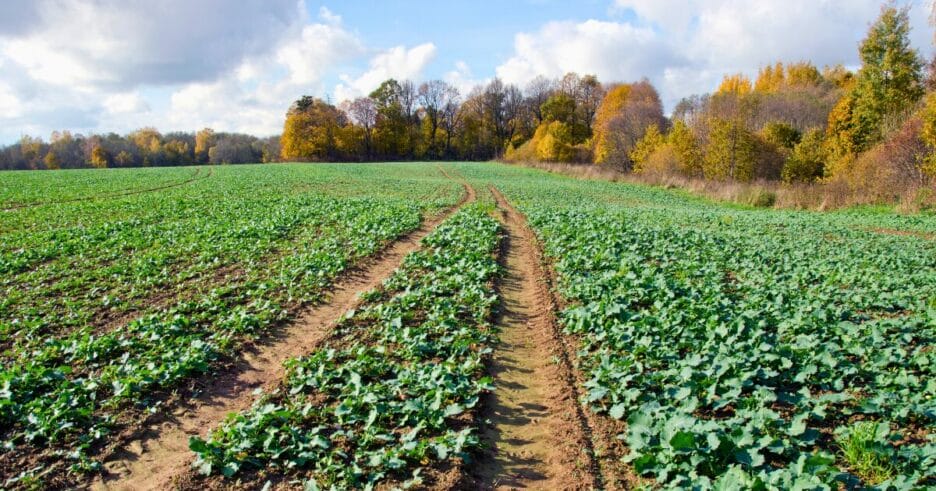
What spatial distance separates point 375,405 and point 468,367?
175 cm

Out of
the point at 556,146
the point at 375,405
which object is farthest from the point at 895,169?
the point at 556,146

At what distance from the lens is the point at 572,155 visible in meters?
80.1

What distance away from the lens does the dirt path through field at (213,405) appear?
5.83 meters

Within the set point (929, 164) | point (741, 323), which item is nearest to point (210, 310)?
point (741, 323)

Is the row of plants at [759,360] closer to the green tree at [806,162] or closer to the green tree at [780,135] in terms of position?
the green tree at [806,162]

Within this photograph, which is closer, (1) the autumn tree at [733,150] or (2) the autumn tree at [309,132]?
(1) the autumn tree at [733,150]

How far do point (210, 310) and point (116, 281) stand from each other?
426cm

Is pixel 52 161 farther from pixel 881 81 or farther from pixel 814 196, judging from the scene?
pixel 881 81

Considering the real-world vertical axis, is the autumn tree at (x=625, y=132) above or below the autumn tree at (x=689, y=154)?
above

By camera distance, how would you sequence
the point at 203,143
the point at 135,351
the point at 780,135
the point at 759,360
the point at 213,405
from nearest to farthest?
the point at 759,360
the point at 213,405
the point at 135,351
the point at 780,135
the point at 203,143

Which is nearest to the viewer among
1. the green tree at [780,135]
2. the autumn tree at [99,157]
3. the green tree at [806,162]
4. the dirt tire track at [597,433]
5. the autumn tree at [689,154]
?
the dirt tire track at [597,433]

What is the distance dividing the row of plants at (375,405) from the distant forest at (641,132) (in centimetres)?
3529

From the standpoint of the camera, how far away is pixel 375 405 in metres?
6.59

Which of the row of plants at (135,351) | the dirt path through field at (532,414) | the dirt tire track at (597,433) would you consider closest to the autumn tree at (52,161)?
the row of plants at (135,351)
